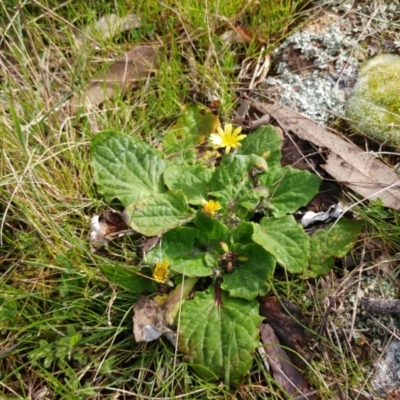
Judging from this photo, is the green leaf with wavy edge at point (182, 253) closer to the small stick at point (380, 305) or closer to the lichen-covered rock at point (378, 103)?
the small stick at point (380, 305)

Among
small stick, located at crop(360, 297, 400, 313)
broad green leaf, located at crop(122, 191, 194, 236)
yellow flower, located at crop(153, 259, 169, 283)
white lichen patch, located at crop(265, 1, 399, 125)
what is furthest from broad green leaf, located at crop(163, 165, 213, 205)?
small stick, located at crop(360, 297, 400, 313)

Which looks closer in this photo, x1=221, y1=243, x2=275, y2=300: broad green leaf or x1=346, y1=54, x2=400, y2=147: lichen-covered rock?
x1=221, y1=243, x2=275, y2=300: broad green leaf

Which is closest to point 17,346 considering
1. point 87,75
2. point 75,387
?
point 75,387

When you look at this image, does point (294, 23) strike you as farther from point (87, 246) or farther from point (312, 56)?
point (87, 246)

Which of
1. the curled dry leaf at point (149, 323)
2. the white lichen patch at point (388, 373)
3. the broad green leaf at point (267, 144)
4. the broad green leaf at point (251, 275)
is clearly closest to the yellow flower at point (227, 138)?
the broad green leaf at point (267, 144)

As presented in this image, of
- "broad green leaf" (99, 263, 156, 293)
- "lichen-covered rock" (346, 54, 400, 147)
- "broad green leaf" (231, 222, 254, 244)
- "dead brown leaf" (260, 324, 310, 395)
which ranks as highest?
"lichen-covered rock" (346, 54, 400, 147)

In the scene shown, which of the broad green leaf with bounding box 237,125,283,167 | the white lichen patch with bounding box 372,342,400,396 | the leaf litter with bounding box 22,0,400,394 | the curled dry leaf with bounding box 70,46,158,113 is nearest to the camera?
the white lichen patch with bounding box 372,342,400,396

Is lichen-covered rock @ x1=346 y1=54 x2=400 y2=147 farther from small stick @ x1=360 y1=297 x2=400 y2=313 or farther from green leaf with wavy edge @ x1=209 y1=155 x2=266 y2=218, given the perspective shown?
small stick @ x1=360 y1=297 x2=400 y2=313

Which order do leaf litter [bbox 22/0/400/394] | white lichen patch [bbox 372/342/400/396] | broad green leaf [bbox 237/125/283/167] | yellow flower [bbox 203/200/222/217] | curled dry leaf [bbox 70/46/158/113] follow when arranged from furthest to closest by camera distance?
curled dry leaf [bbox 70/46/158/113] → broad green leaf [bbox 237/125/283/167] → yellow flower [bbox 203/200/222/217] → leaf litter [bbox 22/0/400/394] → white lichen patch [bbox 372/342/400/396]
